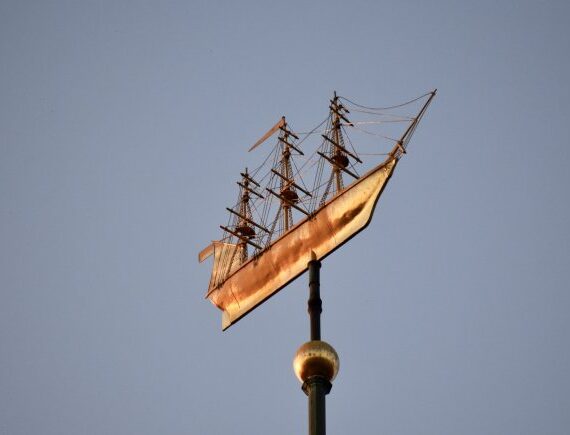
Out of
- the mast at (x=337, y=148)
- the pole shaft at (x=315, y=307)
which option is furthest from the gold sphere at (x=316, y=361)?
the mast at (x=337, y=148)

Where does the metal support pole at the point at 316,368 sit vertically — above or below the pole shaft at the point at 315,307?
below

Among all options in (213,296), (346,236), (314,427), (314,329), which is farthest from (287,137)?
(314,427)

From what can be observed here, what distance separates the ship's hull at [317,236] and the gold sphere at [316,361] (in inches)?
121

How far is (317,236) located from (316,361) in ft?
13.2

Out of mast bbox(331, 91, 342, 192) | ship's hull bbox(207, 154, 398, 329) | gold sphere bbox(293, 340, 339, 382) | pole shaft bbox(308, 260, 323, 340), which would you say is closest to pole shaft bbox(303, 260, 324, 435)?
pole shaft bbox(308, 260, 323, 340)

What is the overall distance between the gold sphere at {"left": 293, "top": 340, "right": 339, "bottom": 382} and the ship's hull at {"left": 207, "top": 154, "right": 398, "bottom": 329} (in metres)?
3.06

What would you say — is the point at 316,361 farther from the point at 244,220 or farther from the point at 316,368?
the point at 244,220

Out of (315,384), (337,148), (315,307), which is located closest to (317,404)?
(315,384)

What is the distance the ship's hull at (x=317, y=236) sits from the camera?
747 inches

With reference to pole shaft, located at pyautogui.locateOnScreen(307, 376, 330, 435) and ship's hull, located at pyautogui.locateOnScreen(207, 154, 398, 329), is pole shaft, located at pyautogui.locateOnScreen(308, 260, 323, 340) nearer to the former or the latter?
pole shaft, located at pyautogui.locateOnScreen(307, 376, 330, 435)

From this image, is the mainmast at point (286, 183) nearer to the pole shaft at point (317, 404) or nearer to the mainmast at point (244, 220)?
the mainmast at point (244, 220)

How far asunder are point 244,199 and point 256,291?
19.5 ft

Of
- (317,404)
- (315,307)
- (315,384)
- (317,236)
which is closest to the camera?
(317,404)

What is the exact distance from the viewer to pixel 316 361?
15586mm
